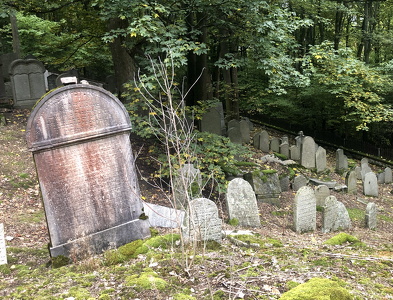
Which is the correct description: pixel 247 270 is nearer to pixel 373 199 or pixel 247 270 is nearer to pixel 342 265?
pixel 342 265

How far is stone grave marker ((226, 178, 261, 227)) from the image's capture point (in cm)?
720

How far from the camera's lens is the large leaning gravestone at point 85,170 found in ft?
15.6

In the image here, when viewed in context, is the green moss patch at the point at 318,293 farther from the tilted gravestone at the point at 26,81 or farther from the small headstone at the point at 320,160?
the tilted gravestone at the point at 26,81

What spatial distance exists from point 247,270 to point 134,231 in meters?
1.94

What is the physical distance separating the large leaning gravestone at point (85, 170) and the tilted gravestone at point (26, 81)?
9341 millimetres

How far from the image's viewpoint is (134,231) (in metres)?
5.39

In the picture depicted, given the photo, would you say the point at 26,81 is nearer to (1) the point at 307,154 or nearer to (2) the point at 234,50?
(2) the point at 234,50

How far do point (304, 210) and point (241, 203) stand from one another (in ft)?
4.79

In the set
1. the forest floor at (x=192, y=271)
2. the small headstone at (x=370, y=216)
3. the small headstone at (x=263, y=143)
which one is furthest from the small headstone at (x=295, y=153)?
the forest floor at (x=192, y=271)

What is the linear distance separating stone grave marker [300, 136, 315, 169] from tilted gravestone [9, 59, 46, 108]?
31.1 feet

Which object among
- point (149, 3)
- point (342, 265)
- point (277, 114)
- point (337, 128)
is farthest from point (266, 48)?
point (337, 128)

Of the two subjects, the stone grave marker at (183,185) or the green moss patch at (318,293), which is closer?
the green moss patch at (318,293)

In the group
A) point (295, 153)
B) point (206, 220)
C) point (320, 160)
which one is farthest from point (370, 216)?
point (295, 153)

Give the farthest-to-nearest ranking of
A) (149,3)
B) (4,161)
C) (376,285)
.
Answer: (4,161), (149,3), (376,285)
